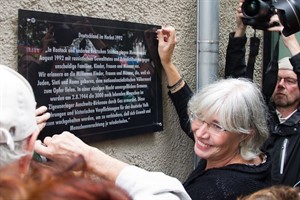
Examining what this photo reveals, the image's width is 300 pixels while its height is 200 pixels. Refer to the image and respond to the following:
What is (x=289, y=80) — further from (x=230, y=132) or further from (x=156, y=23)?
(x=230, y=132)

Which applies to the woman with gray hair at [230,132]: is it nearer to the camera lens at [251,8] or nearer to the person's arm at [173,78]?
the person's arm at [173,78]

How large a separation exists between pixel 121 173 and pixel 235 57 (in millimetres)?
2026

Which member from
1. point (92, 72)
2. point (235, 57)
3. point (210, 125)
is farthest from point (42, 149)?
point (235, 57)

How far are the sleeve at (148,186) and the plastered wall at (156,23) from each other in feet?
2.85

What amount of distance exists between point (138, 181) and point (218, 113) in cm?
107

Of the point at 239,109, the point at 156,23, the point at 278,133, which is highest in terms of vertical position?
the point at 156,23

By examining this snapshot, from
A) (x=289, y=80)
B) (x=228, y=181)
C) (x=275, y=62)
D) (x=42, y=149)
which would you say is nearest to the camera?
(x=42, y=149)

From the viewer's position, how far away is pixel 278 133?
3186 mm

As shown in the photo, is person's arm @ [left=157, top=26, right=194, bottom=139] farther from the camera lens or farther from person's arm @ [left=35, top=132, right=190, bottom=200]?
person's arm @ [left=35, top=132, right=190, bottom=200]

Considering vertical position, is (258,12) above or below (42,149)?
above

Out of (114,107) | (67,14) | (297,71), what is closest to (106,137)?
(114,107)

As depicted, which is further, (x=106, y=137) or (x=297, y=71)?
(x=297, y=71)

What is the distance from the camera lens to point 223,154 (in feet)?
7.72

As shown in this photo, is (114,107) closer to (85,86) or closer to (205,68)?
(85,86)
